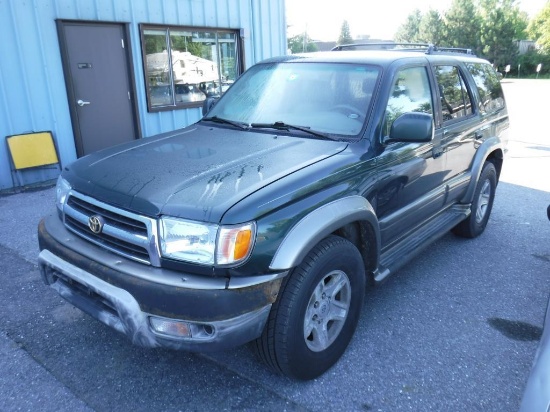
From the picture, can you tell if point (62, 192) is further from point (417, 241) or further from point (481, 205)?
point (481, 205)

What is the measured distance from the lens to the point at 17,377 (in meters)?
2.79

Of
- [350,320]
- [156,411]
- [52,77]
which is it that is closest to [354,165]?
[350,320]

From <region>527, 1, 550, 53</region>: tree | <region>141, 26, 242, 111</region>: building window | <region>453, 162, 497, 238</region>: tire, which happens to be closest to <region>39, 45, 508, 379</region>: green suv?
<region>453, 162, 497, 238</region>: tire

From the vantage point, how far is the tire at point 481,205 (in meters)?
4.73

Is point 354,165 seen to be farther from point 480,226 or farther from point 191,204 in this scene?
point 480,226

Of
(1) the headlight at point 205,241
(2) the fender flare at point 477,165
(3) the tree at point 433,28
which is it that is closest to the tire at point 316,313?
(1) the headlight at point 205,241

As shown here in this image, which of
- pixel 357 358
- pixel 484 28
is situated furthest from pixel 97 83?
pixel 484 28

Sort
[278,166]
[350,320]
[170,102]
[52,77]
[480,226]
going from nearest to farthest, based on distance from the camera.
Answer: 1. [278,166]
2. [350,320]
3. [480,226]
4. [52,77]
5. [170,102]

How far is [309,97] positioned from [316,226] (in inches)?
52.7

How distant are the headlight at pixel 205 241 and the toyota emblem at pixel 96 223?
476mm

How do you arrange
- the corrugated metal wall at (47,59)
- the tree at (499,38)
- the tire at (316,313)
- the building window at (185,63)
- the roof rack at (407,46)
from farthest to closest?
the tree at (499,38)
the building window at (185,63)
the corrugated metal wall at (47,59)
the roof rack at (407,46)
the tire at (316,313)

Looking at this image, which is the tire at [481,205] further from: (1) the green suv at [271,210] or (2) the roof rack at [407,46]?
(2) the roof rack at [407,46]

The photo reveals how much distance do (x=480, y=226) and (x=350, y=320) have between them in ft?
8.98

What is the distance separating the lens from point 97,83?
7.41m
